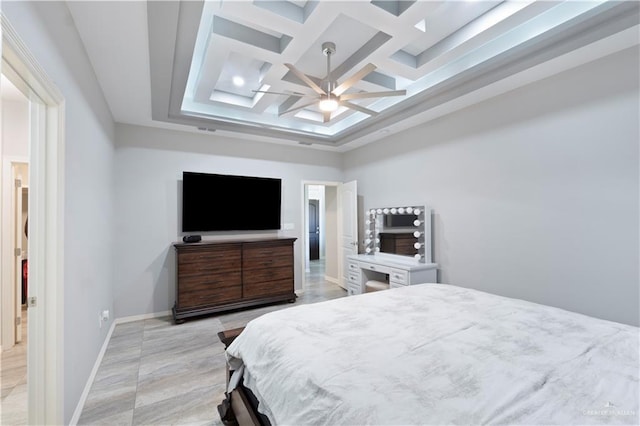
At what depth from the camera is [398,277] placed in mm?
3637

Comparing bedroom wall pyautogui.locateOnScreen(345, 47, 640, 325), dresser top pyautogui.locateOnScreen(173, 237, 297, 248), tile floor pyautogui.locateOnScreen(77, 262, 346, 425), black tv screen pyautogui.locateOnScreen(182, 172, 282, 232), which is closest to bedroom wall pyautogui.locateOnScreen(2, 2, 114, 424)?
tile floor pyautogui.locateOnScreen(77, 262, 346, 425)

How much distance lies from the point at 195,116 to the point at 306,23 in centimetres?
223

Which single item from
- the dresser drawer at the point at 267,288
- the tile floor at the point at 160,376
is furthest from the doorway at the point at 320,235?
the tile floor at the point at 160,376

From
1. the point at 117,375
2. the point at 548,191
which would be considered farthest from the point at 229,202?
the point at 548,191

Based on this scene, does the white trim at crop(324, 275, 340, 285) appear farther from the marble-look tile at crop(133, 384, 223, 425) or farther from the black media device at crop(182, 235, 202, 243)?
the marble-look tile at crop(133, 384, 223, 425)

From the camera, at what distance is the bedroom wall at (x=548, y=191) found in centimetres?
230

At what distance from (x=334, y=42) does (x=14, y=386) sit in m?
4.02

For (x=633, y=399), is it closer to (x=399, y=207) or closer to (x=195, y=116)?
(x=399, y=207)

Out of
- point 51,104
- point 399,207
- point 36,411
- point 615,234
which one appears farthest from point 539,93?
point 36,411

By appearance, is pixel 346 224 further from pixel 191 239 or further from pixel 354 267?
pixel 191 239

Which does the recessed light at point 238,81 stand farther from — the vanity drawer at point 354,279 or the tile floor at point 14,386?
the tile floor at point 14,386

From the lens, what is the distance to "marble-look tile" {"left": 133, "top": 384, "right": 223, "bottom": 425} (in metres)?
1.93

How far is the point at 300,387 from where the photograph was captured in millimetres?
1130

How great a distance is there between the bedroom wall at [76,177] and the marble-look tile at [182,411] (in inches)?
17.1
